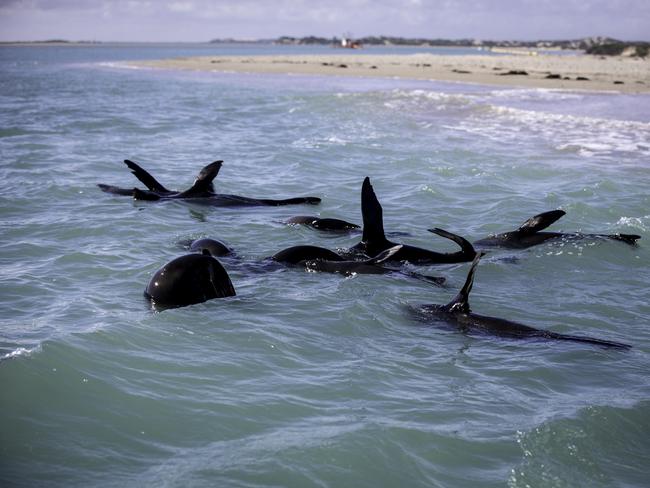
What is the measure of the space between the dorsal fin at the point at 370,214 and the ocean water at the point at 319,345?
700 millimetres

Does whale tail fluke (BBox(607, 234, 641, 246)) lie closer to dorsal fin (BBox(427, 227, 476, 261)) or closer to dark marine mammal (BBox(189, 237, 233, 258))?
dorsal fin (BBox(427, 227, 476, 261))

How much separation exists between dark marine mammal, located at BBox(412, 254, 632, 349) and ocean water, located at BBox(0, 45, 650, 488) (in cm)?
12

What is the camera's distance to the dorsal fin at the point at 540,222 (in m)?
8.52

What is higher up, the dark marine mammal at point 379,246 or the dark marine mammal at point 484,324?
the dark marine mammal at point 379,246

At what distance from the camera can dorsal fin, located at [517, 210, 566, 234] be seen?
336 inches

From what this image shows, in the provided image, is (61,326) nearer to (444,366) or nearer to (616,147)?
(444,366)

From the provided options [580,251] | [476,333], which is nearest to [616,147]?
[580,251]

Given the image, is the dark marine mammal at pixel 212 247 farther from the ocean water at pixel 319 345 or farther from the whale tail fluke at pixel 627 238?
the whale tail fluke at pixel 627 238

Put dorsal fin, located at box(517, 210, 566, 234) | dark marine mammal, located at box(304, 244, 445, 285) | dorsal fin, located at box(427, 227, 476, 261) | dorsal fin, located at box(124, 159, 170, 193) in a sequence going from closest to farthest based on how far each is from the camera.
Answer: dorsal fin, located at box(427, 227, 476, 261) < dark marine mammal, located at box(304, 244, 445, 285) < dorsal fin, located at box(517, 210, 566, 234) < dorsal fin, located at box(124, 159, 170, 193)

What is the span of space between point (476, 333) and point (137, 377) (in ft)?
8.53

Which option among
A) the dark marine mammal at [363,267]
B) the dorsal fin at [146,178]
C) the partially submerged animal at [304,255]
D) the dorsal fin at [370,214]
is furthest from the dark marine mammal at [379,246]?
the dorsal fin at [146,178]

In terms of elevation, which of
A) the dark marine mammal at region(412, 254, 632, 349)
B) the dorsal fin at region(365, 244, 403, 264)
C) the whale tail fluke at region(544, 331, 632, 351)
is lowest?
the whale tail fluke at region(544, 331, 632, 351)

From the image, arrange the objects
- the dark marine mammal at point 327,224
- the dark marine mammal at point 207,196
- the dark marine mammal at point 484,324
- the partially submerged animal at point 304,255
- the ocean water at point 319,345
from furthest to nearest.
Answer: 1. the dark marine mammal at point 207,196
2. the dark marine mammal at point 327,224
3. the partially submerged animal at point 304,255
4. the dark marine mammal at point 484,324
5. the ocean water at point 319,345

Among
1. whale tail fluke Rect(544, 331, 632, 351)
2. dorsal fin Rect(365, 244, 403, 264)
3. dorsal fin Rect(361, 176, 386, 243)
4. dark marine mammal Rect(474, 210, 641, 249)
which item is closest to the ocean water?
whale tail fluke Rect(544, 331, 632, 351)
